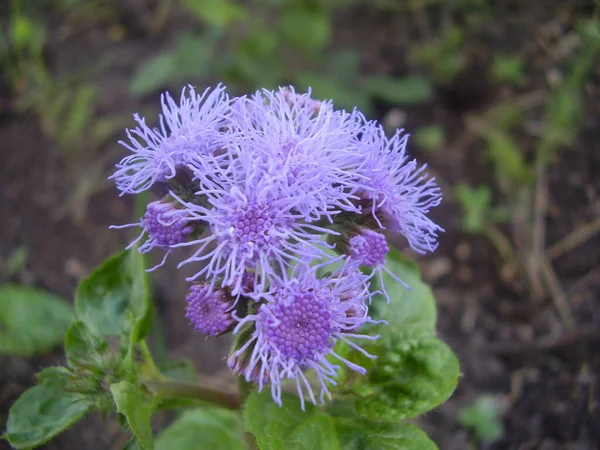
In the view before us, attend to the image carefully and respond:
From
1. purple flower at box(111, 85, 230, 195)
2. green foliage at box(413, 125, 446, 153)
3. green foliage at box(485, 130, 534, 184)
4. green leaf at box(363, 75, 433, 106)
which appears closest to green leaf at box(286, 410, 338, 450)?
purple flower at box(111, 85, 230, 195)

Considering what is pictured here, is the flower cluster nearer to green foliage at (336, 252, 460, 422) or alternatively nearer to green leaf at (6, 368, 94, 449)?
green foliage at (336, 252, 460, 422)

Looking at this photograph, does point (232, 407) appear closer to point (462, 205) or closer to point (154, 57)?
point (462, 205)

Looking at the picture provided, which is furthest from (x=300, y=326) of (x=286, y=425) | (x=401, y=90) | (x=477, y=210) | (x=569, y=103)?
(x=401, y=90)

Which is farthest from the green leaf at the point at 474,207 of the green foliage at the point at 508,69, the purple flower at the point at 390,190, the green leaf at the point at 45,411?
the green leaf at the point at 45,411

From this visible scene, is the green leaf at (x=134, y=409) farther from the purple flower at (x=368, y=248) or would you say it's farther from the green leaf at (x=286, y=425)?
the purple flower at (x=368, y=248)

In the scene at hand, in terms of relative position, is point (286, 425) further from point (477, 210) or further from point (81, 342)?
point (477, 210)

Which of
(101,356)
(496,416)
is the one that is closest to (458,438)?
(496,416)
